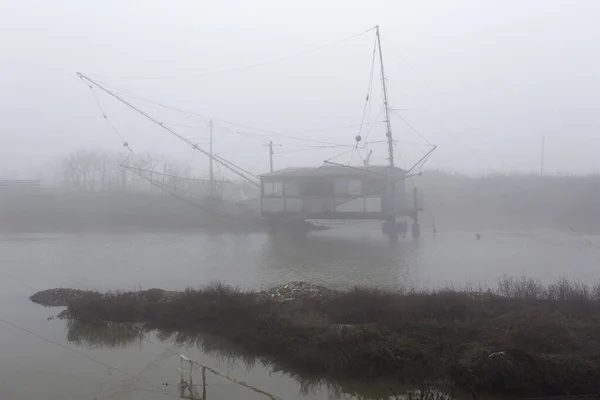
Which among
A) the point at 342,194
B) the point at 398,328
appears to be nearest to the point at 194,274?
the point at 398,328

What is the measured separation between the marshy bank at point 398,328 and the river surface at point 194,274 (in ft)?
1.59

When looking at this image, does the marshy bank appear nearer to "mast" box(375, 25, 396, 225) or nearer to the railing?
the railing

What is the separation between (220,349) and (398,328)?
3.07 metres

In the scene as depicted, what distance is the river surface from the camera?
300 inches

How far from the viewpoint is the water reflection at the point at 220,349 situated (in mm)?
7398

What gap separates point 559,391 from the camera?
22.8ft

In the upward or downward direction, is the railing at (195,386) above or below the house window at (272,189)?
below

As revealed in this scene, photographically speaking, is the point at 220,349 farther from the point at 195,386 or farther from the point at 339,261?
the point at 339,261

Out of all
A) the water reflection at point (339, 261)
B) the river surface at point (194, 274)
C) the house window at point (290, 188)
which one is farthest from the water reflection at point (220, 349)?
the house window at point (290, 188)

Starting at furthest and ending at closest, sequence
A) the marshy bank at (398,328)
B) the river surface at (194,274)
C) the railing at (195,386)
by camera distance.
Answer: the river surface at (194,274), the marshy bank at (398,328), the railing at (195,386)

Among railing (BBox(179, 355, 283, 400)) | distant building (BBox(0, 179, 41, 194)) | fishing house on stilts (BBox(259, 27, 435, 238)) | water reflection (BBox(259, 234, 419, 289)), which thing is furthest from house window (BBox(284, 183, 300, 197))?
distant building (BBox(0, 179, 41, 194))

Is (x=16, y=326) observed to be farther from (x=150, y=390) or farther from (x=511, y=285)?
(x=511, y=285)

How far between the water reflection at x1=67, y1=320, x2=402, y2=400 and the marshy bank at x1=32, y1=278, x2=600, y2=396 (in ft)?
0.38

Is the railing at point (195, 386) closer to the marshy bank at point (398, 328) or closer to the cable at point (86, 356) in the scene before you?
the cable at point (86, 356)
